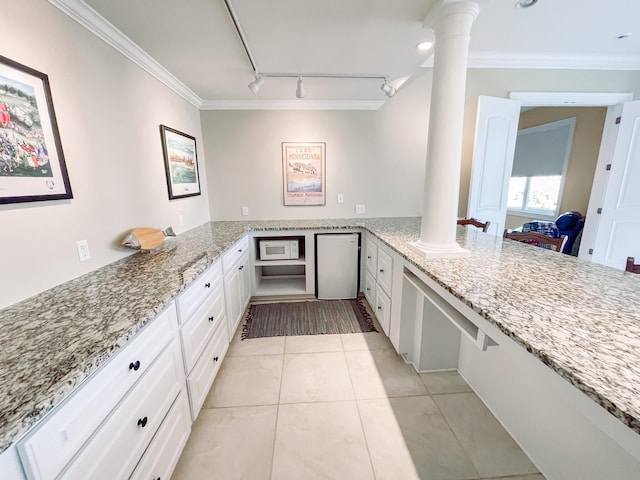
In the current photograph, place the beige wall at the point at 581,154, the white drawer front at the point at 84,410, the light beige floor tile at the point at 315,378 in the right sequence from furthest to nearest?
the beige wall at the point at 581,154, the light beige floor tile at the point at 315,378, the white drawer front at the point at 84,410

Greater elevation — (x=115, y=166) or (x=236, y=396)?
(x=115, y=166)

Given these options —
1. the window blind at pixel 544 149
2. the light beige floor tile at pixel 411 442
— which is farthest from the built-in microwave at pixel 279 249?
the window blind at pixel 544 149

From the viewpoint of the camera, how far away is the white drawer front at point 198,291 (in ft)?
4.30

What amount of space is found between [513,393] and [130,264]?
2.32 metres

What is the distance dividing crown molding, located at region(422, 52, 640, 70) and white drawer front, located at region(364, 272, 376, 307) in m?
2.44

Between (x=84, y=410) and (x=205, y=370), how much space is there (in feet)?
3.07

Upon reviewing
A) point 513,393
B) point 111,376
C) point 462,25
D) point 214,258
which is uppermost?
point 462,25

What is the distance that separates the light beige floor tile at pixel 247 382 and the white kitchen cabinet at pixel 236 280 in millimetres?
272

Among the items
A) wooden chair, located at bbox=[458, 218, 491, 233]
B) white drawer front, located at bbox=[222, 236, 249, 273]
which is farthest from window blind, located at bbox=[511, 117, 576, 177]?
white drawer front, located at bbox=[222, 236, 249, 273]

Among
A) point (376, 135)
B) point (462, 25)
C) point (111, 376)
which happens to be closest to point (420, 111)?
point (376, 135)

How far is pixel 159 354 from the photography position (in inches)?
43.3

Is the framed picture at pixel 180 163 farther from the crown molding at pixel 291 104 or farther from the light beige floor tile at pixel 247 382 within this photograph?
the light beige floor tile at pixel 247 382

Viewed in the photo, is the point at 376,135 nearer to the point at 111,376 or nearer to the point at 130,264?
the point at 130,264

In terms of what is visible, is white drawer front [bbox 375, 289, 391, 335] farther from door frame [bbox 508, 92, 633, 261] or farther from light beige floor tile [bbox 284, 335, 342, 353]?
door frame [bbox 508, 92, 633, 261]
